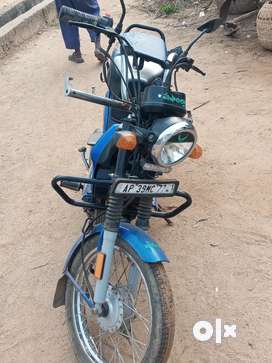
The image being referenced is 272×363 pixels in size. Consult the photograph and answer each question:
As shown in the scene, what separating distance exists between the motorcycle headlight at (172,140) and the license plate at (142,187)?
0.10m

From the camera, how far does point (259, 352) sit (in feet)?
7.30

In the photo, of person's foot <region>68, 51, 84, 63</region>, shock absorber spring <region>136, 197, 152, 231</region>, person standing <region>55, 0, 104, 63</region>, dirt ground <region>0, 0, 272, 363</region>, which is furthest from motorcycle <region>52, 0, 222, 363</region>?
person's foot <region>68, 51, 84, 63</region>

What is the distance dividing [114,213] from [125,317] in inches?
20.8

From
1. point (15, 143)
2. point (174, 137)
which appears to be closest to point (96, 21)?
point (174, 137)

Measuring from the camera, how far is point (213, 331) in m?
2.36

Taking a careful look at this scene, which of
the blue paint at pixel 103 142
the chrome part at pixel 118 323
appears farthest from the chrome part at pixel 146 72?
the chrome part at pixel 118 323

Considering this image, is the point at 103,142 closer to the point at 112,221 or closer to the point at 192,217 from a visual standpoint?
the point at 112,221

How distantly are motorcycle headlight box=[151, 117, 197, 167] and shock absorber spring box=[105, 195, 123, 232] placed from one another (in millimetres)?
260

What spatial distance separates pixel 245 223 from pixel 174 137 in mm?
1343

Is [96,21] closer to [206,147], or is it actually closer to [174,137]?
[174,137]

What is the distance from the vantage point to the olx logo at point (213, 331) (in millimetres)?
2332

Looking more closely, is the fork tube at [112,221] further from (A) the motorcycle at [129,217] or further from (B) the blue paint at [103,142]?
(B) the blue paint at [103,142]

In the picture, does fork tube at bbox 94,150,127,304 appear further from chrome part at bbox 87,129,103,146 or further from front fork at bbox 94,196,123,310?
chrome part at bbox 87,129,103,146

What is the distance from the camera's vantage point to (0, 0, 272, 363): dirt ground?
243 centimetres
